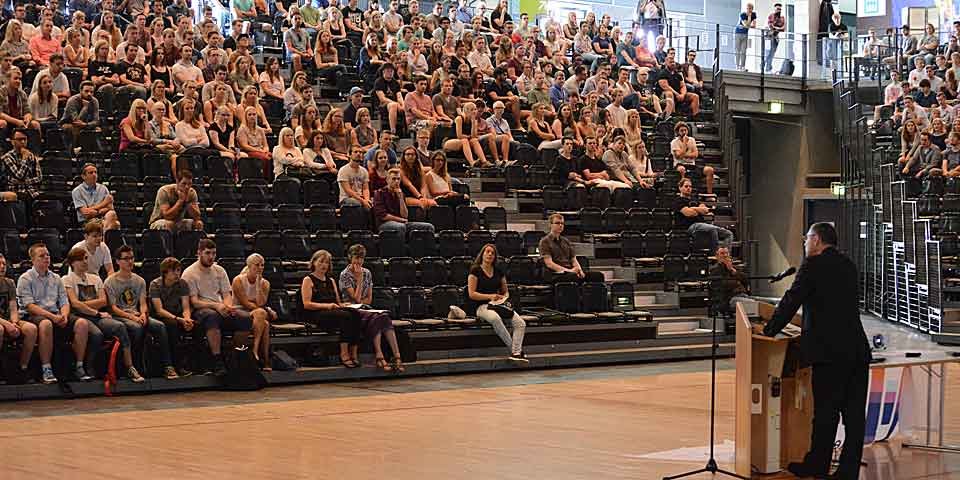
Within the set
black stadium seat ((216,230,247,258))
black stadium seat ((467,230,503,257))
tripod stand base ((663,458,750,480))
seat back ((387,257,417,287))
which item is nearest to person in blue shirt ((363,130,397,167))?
black stadium seat ((467,230,503,257))

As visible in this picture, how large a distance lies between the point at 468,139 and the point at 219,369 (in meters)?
6.67

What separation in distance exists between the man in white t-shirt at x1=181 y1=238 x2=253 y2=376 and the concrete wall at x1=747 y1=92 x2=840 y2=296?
1337 cm

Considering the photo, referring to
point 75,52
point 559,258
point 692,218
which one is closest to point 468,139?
point 559,258

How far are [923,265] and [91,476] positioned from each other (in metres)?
12.8

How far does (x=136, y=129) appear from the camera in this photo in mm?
14422

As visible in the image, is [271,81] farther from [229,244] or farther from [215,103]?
[229,244]

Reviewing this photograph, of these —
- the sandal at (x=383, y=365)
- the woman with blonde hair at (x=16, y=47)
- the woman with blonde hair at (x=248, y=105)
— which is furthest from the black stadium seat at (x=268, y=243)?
the woman with blonde hair at (x=16, y=47)

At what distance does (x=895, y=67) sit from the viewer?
22.9 metres

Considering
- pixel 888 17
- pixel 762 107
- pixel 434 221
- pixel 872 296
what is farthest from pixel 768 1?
pixel 434 221

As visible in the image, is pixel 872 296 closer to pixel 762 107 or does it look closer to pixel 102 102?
pixel 762 107

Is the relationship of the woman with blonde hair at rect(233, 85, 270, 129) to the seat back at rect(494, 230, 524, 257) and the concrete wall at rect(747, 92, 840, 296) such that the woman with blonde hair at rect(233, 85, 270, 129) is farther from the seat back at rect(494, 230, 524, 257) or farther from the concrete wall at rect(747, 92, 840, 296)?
the concrete wall at rect(747, 92, 840, 296)

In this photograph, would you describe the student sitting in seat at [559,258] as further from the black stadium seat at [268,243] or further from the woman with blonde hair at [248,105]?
the woman with blonde hair at [248,105]

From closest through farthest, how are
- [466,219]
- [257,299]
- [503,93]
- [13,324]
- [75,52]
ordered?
[13,324]
[257,299]
[466,219]
[75,52]
[503,93]

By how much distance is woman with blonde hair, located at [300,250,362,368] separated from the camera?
1253cm
